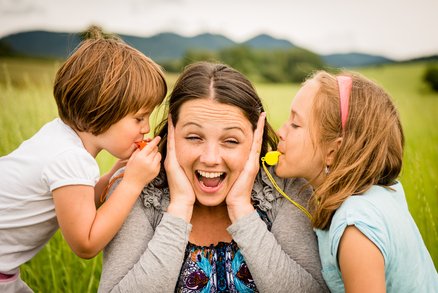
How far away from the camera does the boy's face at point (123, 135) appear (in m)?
2.66

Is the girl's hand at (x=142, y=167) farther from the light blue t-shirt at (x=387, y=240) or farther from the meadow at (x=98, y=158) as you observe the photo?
the light blue t-shirt at (x=387, y=240)

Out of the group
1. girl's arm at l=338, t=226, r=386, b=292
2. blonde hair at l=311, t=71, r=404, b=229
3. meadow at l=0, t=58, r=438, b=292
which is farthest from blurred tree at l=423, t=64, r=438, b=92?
girl's arm at l=338, t=226, r=386, b=292

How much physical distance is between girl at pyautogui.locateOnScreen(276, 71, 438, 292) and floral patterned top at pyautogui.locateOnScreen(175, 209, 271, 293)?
47 cm

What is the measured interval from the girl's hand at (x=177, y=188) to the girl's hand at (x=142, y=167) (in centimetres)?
11

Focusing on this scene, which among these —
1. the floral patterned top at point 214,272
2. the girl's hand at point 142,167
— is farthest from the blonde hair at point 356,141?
the girl's hand at point 142,167

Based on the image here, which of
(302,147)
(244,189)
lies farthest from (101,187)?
(302,147)

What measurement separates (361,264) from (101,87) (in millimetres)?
1665

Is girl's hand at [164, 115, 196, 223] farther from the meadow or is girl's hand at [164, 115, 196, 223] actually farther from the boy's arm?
the meadow

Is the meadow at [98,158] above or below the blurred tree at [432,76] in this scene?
above

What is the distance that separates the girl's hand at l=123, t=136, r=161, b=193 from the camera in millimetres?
2506

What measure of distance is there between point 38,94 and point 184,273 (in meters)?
3.74

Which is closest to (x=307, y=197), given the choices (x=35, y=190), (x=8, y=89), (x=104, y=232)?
(x=104, y=232)

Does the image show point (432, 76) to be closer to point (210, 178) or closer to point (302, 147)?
point (302, 147)

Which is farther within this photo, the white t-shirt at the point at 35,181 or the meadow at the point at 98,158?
the meadow at the point at 98,158
